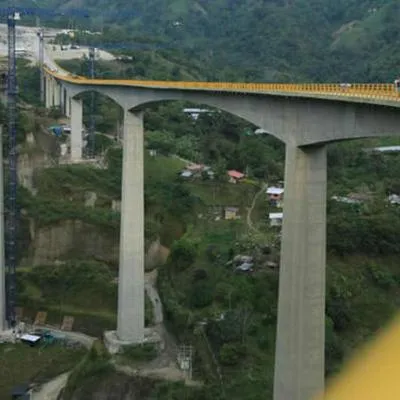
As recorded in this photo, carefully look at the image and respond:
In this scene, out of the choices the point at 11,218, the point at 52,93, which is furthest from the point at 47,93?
the point at 11,218

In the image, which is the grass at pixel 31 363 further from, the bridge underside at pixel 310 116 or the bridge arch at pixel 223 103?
the bridge underside at pixel 310 116

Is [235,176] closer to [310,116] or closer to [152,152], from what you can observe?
[152,152]

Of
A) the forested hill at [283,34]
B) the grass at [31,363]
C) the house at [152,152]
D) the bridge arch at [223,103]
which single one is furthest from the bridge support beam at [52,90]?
the bridge arch at [223,103]

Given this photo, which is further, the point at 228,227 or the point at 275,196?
the point at 275,196

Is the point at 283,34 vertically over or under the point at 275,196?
over

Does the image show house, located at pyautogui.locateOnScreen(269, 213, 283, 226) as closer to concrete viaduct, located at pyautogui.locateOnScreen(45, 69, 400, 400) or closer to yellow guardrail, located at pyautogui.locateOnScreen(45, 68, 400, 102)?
yellow guardrail, located at pyautogui.locateOnScreen(45, 68, 400, 102)

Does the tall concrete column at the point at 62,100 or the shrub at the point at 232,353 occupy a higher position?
the tall concrete column at the point at 62,100

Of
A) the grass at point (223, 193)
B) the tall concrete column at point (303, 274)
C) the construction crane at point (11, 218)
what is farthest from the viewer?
the grass at point (223, 193)

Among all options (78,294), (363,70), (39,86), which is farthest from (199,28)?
(78,294)
